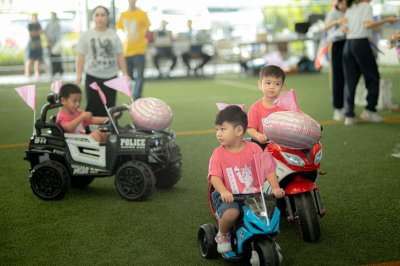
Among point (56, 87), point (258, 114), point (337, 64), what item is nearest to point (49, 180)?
point (56, 87)

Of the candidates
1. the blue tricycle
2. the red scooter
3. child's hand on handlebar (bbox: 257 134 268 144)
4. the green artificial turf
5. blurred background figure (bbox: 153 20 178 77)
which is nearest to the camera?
the blue tricycle

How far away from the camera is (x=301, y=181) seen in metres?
3.79

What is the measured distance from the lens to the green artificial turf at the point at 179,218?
3.55 meters

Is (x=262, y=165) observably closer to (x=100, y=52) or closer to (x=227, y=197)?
(x=227, y=197)

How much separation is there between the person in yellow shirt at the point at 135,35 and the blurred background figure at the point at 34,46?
25.6 ft

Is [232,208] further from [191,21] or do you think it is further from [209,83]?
[191,21]

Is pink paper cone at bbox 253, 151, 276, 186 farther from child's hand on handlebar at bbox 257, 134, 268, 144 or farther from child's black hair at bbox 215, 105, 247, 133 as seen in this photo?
child's hand on handlebar at bbox 257, 134, 268, 144

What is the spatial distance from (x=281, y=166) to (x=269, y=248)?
0.73m

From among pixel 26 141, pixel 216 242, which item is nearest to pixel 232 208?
pixel 216 242

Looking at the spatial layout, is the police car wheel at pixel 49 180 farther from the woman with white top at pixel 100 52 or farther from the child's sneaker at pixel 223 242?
the woman with white top at pixel 100 52

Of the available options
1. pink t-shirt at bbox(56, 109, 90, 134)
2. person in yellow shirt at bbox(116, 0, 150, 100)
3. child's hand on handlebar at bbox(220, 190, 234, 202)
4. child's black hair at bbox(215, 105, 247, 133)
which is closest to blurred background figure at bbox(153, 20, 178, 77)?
person in yellow shirt at bbox(116, 0, 150, 100)

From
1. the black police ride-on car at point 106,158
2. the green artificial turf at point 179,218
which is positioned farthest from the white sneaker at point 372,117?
the black police ride-on car at point 106,158

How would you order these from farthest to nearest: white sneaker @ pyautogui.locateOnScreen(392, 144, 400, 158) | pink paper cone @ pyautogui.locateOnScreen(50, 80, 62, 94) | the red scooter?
white sneaker @ pyautogui.locateOnScreen(392, 144, 400, 158) → pink paper cone @ pyautogui.locateOnScreen(50, 80, 62, 94) → the red scooter

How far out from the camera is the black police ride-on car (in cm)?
478
